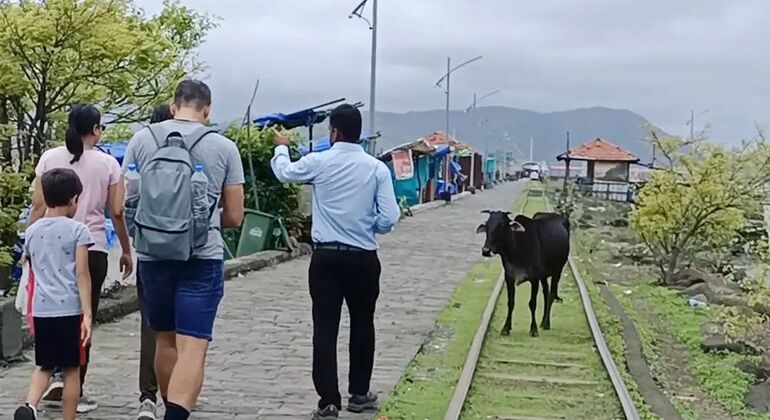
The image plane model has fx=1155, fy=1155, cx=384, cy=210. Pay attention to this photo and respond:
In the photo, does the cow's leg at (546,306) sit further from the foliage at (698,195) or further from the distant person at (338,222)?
the foliage at (698,195)

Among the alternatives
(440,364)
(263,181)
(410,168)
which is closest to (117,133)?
(440,364)

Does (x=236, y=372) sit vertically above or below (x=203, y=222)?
below

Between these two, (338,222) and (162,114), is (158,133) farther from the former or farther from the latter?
(338,222)

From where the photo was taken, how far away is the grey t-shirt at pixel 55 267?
6.77m

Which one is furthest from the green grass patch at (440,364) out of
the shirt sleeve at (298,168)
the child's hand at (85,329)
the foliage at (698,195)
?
the foliage at (698,195)

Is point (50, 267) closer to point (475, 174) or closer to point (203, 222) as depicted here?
point (203, 222)

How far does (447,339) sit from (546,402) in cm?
273

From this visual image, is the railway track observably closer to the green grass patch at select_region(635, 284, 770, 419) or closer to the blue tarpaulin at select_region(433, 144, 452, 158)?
the green grass patch at select_region(635, 284, 770, 419)

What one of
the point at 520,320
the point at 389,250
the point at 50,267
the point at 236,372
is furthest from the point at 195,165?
the point at 389,250

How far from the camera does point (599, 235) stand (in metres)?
37.8

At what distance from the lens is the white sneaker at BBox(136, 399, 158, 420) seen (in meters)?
7.25

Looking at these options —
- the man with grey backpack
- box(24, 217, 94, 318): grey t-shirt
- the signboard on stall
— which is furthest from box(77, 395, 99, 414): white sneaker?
the signboard on stall

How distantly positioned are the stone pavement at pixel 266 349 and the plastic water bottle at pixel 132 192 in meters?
1.84

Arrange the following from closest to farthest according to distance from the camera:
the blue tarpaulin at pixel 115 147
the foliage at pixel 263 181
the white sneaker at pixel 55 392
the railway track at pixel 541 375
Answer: the white sneaker at pixel 55 392 → the railway track at pixel 541 375 → the blue tarpaulin at pixel 115 147 → the foliage at pixel 263 181
